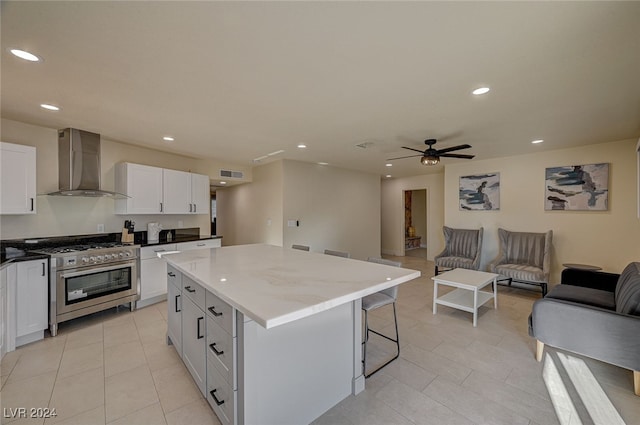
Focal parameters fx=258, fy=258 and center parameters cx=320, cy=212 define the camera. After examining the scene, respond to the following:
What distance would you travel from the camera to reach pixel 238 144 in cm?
405

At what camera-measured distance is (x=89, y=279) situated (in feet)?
10.3

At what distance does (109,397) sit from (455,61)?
3491mm

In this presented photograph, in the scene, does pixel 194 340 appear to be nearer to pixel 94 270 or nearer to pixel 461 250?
pixel 94 270

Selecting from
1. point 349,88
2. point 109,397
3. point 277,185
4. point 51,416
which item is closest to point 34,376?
point 51,416

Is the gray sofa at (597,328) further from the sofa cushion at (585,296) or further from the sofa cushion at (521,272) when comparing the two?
the sofa cushion at (521,272)

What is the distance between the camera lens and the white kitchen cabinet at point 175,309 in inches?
89.9

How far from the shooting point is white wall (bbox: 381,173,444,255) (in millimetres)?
7111

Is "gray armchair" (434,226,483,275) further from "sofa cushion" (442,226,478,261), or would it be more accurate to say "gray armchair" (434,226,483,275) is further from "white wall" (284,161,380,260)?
"white wall" (284,161,380,260)

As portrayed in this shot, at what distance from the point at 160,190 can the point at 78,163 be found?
101cm

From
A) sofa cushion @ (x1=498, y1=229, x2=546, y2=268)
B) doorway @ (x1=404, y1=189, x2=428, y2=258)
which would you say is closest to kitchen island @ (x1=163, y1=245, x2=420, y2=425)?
sofa cushion @ (x1=498, y1=229, x2=546, y2=268)

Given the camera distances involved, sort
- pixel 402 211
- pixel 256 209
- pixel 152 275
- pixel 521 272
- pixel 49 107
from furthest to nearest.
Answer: pixel 402 211, pixel 256 209, pixel 521 272, pixel 152 275, pixel 49 107

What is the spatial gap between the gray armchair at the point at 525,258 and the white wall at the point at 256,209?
4.05 meters

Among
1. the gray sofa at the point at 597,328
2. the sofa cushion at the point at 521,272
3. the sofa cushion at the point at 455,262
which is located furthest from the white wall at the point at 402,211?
the gray sofa at the point at 597,328

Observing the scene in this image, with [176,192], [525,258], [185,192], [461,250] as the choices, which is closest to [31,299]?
[176,192]
